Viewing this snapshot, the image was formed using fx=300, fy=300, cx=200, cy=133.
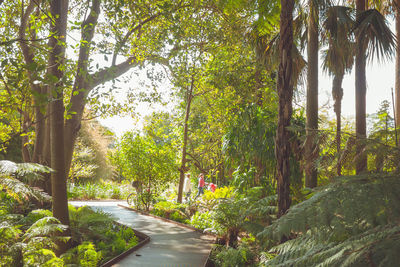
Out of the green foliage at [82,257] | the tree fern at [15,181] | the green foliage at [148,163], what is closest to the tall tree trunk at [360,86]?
the green foliage at [82,257]

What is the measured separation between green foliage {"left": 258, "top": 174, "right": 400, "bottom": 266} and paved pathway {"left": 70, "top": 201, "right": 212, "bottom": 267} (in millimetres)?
4384

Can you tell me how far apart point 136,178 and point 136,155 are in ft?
3.34

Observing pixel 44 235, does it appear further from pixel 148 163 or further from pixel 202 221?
pixel 148 163

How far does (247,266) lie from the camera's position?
532cm

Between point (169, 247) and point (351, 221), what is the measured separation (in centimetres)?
593

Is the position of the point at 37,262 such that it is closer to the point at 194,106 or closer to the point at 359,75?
the point at 359,75

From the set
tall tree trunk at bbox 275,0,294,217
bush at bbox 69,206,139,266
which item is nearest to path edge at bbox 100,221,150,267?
bush at bbox 69,206,139,266

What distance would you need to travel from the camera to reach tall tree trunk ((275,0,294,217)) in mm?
2705

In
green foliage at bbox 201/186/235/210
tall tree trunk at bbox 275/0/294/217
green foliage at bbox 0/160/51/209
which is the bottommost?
green foliage at bbox 201/186/235/210

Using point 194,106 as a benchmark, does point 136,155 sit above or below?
below

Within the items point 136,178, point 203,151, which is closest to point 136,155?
point 136,178

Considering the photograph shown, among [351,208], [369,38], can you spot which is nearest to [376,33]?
[369,38]

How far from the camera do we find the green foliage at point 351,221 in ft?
3.63

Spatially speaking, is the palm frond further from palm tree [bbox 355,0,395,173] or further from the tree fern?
the tree fern
